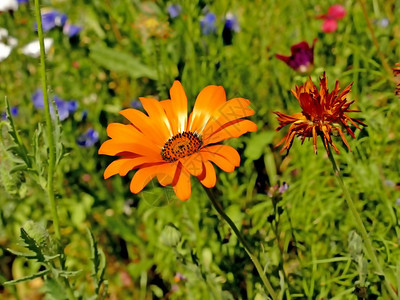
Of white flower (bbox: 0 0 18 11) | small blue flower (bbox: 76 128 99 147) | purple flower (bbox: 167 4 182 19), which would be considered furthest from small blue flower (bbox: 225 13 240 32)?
white flower (bbox: 0 0 18 11)

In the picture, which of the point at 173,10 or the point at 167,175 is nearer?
the point at 167,175

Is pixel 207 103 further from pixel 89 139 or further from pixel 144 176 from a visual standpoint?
pixel 89 139

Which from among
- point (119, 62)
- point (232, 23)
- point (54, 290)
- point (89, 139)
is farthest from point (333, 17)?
point (54, 290)

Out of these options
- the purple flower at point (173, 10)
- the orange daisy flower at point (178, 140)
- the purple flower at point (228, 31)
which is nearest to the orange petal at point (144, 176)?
the orange daisy flower at point (178, 140)

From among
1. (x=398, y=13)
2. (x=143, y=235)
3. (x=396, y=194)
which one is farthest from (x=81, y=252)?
(x=398, y=13)

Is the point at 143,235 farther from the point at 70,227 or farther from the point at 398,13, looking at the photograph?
the point at 398,13

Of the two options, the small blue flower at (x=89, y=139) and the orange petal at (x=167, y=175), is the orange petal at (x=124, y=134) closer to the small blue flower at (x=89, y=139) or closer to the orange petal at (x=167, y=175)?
the orange petal at (x=167, y=175)

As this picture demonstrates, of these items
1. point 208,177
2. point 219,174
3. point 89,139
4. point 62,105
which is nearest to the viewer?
point 208,177
